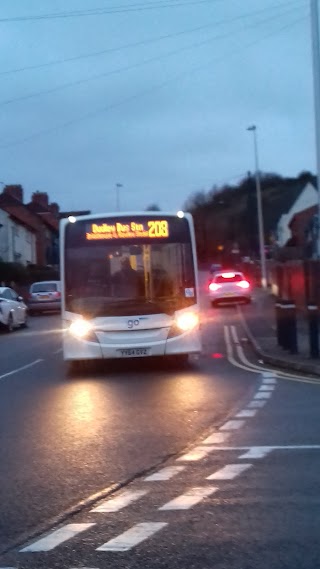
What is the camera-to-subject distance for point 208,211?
3105 inches

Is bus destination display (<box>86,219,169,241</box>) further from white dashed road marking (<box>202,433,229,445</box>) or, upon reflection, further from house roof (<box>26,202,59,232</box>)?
house roof (<box>26,202,59,232</box>)

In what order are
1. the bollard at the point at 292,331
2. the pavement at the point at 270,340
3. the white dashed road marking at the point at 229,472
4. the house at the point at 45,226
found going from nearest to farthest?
1. the white dashed road marking at the point at 229,472
2. the pavement at the point at 270,340
3. the bollard at the point at 292,331
4. the house at the point at 45,226

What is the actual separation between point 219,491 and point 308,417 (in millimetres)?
3956

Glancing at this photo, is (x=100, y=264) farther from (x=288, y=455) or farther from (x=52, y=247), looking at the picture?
(x=52, y=247)

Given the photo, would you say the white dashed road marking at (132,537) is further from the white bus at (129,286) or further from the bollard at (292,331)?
the bollard at (292,331)

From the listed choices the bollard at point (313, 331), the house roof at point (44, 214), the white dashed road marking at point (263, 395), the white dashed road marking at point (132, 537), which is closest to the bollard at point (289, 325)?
the bollard at point (313, 331)

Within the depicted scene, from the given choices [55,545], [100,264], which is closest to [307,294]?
[100,264]

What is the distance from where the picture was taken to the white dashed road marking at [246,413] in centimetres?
1187

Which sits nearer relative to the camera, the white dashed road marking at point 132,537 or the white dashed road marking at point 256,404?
the white dashed road marking at point 132,537

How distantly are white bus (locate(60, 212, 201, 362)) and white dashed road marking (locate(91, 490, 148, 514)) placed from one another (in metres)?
9.18

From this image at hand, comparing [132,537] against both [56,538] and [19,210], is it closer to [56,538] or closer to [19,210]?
[56,538]

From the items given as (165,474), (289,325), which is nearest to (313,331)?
(289,325)

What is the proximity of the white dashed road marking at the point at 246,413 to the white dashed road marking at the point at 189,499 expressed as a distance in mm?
3939

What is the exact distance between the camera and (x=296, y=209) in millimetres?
90438
